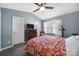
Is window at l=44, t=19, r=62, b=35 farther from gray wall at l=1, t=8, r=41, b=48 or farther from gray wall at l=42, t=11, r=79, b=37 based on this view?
gray wall at l=1, t=8, r=41, b=48

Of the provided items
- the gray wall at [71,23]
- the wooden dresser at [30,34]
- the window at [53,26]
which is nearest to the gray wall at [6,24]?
the wooden dresser at [30,34]

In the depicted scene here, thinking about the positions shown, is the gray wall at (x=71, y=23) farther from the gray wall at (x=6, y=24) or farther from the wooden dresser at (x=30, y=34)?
the gray wall at (x=6, y=24)

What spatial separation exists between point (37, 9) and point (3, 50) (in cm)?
77

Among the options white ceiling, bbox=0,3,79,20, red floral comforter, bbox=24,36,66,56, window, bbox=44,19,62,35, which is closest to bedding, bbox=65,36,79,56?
red floral comforter, bbox=24,36,66,56

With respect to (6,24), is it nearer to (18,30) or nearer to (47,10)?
(18,30)

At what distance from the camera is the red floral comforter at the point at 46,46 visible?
5.50 feet

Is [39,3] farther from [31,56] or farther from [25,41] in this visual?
[31,56]

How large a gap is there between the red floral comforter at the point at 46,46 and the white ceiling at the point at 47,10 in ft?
1.10

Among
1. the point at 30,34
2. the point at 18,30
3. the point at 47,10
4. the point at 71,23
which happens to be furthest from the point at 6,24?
the point at 71,23

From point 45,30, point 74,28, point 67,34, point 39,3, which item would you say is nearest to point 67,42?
point 67,34

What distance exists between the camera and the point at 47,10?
5.65 ft

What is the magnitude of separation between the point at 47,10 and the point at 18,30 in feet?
1.72

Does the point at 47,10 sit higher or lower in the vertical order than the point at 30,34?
higher

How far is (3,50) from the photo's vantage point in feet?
5.51
